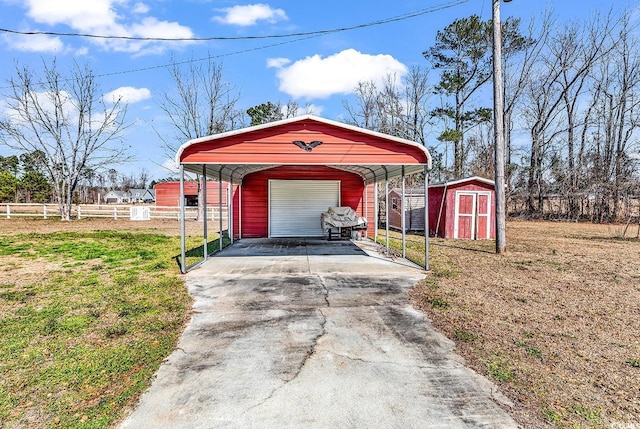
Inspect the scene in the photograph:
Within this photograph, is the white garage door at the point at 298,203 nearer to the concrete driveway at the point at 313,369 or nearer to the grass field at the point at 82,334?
the grass field at the point at 82,334

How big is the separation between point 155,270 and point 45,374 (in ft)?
13.0

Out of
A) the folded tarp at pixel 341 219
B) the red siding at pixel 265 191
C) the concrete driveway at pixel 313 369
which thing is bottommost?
the concrete driveway at pixel 313 369

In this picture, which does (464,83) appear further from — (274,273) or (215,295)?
(215,295)

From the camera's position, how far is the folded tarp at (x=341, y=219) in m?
10.5

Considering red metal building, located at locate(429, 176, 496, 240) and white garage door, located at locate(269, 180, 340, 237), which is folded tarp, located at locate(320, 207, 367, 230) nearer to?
white garage door, located at locate(269, 180, 340, 237)

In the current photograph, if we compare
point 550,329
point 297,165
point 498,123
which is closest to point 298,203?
point 297,165

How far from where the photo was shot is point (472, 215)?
11.8m

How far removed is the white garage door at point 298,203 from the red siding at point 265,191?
6.6 inches

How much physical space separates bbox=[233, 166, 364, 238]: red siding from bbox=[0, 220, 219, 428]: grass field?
14.6 ft

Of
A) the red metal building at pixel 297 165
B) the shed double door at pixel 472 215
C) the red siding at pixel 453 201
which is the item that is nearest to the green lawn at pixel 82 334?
the red metal building at pixel 297 165

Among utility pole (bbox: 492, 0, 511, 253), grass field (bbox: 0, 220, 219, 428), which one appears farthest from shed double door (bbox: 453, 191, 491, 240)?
grass field (bbox: 0, 220, 219, 428)

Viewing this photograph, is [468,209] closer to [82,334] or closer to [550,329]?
[550,329]

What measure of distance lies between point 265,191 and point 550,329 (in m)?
9.25

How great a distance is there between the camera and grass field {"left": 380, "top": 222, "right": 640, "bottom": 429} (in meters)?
2.30
